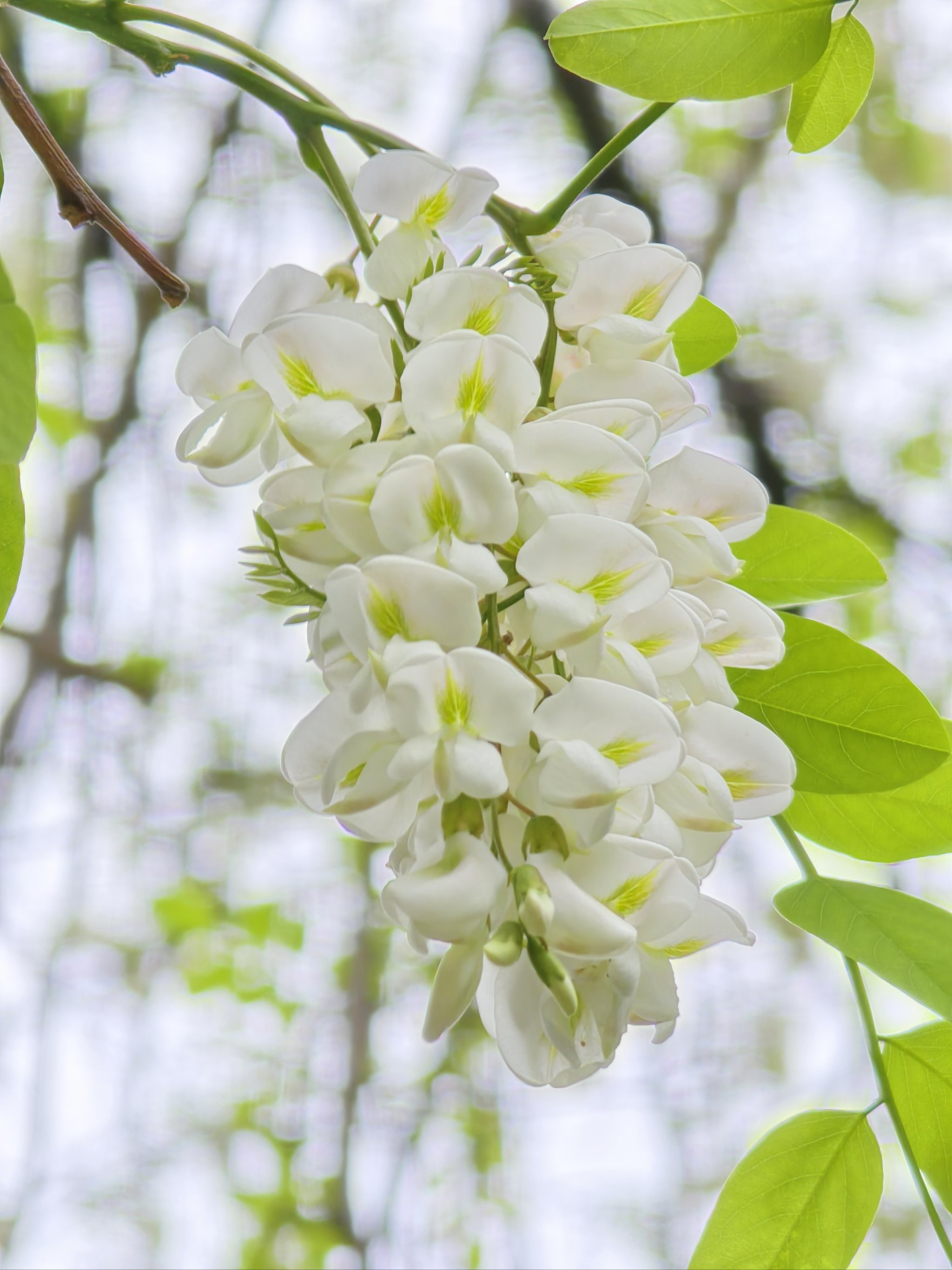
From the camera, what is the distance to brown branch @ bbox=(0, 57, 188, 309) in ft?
1.06

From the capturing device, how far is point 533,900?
20cm

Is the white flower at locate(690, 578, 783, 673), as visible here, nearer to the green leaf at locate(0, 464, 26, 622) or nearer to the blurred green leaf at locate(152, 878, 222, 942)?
the green leaf at locate(0, 464, 26, 622)

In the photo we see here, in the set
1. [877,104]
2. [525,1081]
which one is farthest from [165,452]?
[525,1081]

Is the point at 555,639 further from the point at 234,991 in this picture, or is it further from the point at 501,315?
the point at 234,991

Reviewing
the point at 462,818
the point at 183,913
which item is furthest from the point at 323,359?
the point at 183,913

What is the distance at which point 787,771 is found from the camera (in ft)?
0.88

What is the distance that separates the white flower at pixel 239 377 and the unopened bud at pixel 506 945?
0.43ft

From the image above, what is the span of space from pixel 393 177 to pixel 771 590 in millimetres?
173

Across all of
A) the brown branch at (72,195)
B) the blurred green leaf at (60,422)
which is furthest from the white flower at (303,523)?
the blurred green leaf at (60,422)

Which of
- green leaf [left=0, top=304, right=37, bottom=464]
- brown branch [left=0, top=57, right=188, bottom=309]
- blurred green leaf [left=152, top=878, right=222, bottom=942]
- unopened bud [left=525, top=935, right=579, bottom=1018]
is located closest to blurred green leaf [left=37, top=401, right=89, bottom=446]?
blurred green leaf [left=152, top=878, right=222, bottom=942]

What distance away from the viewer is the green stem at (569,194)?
0.98 feet

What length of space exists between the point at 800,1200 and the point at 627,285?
0.86 ft

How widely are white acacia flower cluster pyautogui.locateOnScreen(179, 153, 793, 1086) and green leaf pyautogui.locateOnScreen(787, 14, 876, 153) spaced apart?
0.11m

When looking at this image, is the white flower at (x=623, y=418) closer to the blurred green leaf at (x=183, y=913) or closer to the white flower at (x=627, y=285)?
the white flower at (x=627, y=285)
